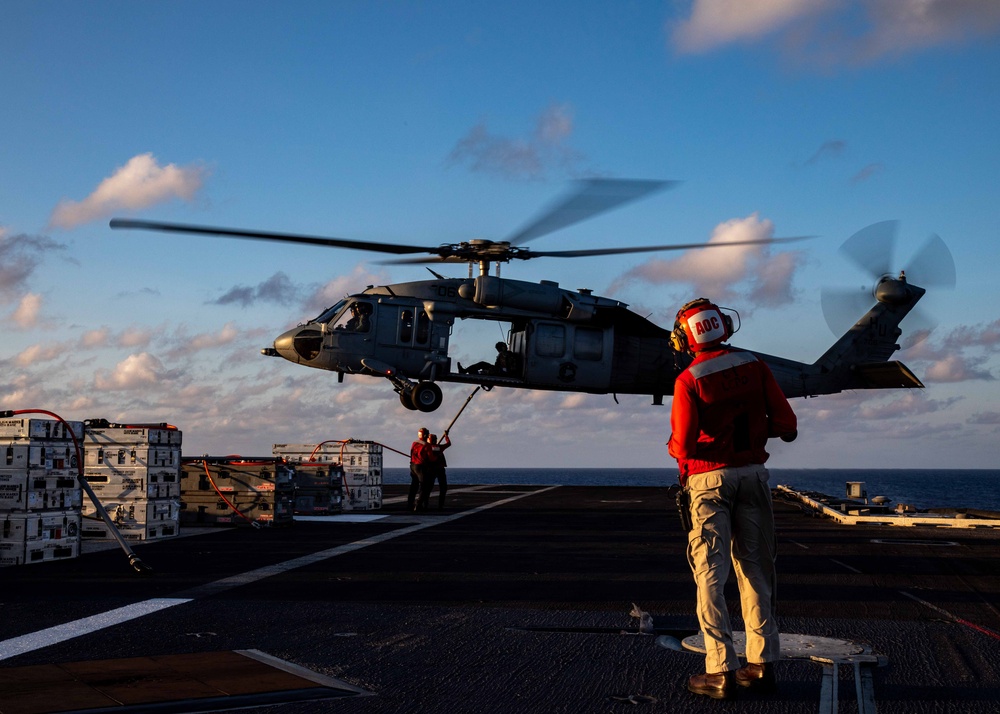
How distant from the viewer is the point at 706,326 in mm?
5656

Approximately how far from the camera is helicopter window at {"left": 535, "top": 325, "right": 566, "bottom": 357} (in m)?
22.0

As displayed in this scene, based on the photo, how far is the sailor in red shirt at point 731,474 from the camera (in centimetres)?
525

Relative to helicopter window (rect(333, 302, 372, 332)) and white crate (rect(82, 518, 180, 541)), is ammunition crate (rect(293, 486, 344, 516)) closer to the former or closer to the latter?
helicopter window (rect(333, 302, 372, 332))

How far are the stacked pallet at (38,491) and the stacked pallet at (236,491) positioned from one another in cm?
534

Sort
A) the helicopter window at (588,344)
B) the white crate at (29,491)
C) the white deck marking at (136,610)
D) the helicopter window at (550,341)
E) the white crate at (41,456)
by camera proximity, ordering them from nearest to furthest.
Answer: the white deck marking at (136,610)
the white crate at (29,491)
the white crate at (41,456)
the helicopter window at (550,341)
the helicopter window at (588,344)

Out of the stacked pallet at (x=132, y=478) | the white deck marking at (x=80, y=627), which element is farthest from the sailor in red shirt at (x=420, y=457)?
the white deck marking at (x=80, y=627)

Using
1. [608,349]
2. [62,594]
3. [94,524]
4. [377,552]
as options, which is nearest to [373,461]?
[608,349]

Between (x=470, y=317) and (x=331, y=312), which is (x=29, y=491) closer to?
(x=331, y=312)

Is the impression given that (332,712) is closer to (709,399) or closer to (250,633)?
(250,633)

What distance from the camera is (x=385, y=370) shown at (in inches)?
849

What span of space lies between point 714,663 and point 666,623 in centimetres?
221

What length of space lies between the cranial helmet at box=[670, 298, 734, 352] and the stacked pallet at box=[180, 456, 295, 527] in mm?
13955

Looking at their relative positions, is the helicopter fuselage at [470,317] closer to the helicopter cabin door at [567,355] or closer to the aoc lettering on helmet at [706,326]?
the helicopter cabin door at [567,355]

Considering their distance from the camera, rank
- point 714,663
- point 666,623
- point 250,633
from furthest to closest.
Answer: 1. point 666,623
2. point 250,633
3. point 714,663
